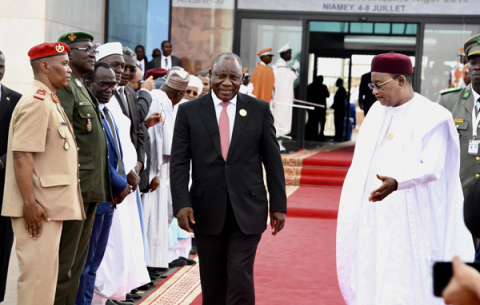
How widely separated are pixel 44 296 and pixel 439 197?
2379 millimetres

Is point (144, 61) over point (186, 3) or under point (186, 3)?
under

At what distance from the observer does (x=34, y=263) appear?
3.65 metres

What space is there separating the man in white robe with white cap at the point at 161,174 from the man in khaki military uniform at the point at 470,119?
8.00 ft

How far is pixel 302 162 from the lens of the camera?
41.4 ft

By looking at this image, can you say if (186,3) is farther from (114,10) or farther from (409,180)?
(409,180)

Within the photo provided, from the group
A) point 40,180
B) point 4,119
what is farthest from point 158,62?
point 40,180

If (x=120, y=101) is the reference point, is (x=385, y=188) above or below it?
below

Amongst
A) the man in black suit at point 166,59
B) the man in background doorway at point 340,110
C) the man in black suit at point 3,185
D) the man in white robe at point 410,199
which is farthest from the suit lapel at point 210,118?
the man in background doorway at point 340,110

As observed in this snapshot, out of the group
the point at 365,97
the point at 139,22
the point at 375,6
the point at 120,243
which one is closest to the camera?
the point at 120,243

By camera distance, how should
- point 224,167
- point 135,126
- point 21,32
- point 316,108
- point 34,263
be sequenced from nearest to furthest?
point 34,263 → point 224,167 → point 135,126 → point 21,32 → point 316,108

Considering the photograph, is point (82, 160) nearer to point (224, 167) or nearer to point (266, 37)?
point (224, 167)

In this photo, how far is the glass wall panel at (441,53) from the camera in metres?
13.5

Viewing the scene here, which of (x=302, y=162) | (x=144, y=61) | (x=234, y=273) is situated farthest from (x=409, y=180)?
(x=144, y=61)

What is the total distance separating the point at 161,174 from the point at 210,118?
2.43 m
